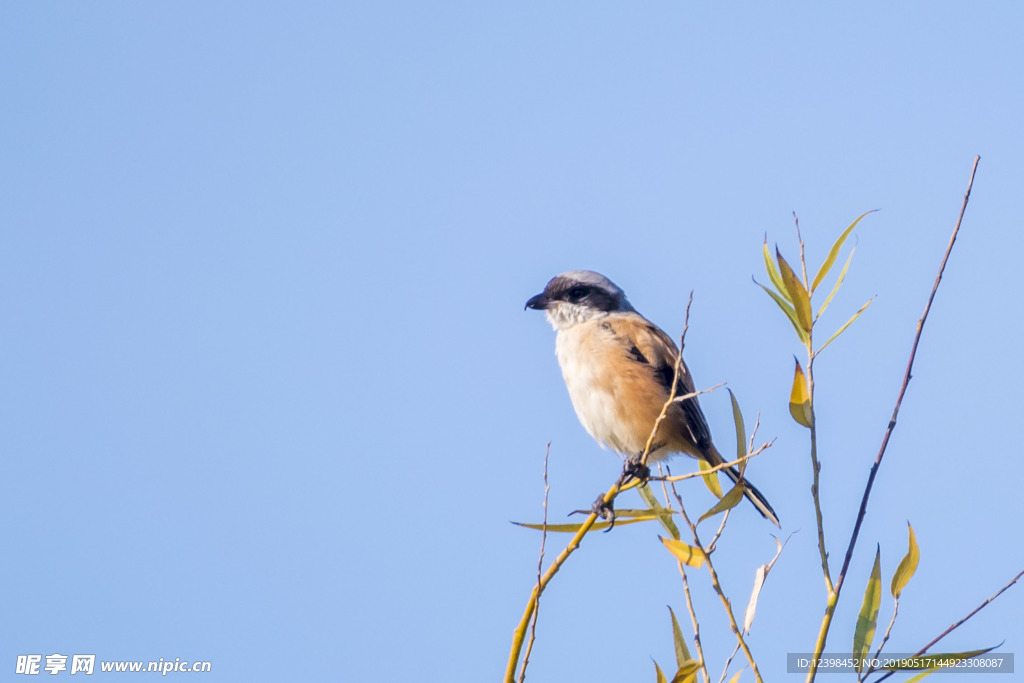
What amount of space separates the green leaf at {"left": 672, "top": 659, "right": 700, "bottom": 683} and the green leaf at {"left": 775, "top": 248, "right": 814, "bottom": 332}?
0.90 metres

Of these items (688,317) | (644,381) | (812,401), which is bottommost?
(812,401)

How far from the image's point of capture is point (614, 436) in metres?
4.95

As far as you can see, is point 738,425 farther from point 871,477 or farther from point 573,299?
point 573,299

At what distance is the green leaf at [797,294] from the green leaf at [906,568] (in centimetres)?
65

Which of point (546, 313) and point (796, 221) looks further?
point (546, 313)

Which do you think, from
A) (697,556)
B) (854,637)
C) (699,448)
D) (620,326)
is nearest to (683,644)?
(697,556)

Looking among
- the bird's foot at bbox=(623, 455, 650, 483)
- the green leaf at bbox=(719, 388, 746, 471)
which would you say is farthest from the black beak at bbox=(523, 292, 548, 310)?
the green leaf at bbox=(719, 388, 746, 471)

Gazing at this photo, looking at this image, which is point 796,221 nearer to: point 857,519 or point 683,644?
point 857,519

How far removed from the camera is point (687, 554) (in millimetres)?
2795

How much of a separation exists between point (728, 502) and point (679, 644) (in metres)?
0.43

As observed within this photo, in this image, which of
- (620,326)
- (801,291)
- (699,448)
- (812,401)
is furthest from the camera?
(620,326)

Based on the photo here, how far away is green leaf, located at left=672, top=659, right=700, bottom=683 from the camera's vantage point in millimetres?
2590

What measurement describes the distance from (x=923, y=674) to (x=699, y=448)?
7.89 feet

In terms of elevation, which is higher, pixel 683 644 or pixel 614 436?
pixel 614 436
